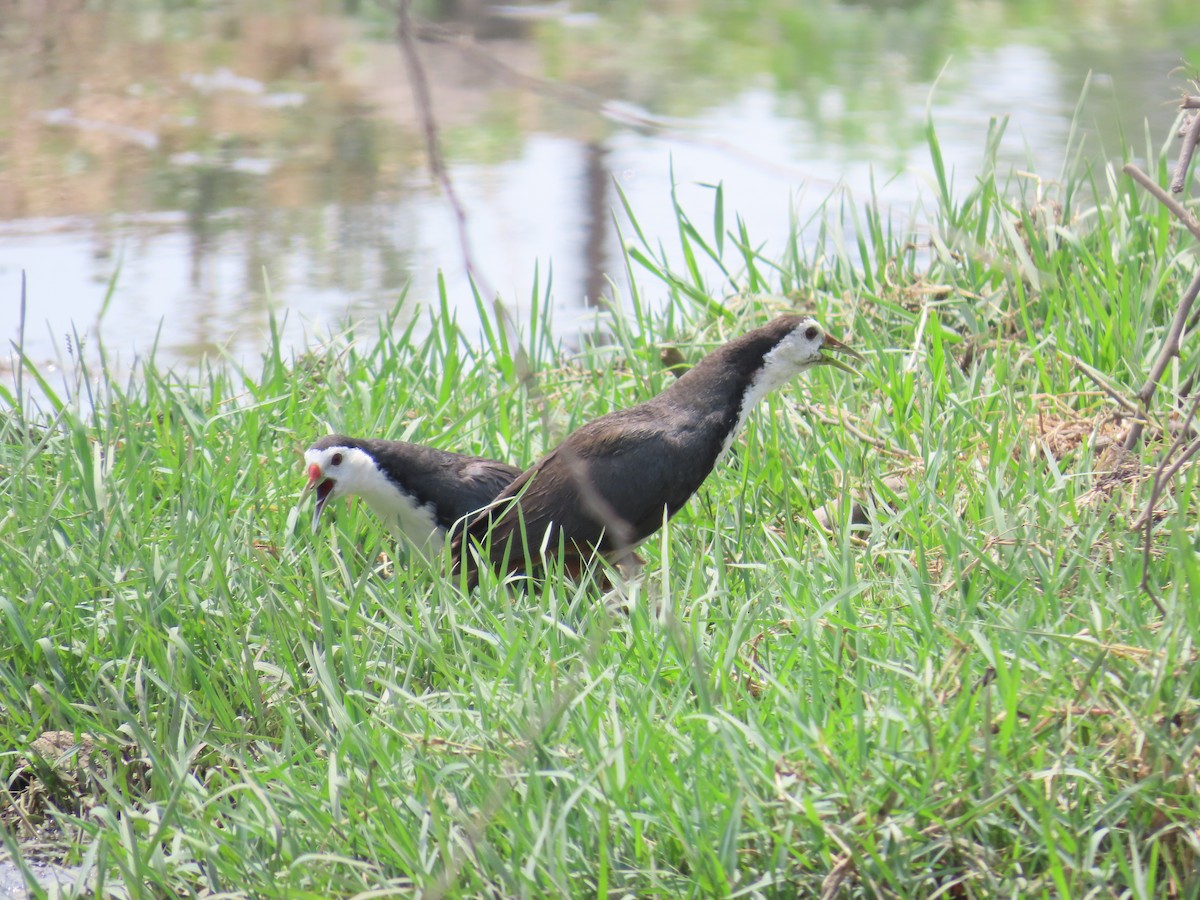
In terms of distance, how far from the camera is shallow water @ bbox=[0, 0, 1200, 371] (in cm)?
577

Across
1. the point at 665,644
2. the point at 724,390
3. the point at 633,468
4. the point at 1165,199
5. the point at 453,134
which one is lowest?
the point at 665,644

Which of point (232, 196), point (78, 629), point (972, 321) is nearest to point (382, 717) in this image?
point (78, 629)

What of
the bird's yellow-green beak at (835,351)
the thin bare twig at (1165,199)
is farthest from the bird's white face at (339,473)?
the thin bare twig at (1165,199)

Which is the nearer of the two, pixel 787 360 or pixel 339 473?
pixel 339 473

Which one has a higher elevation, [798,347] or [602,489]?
[798,347]

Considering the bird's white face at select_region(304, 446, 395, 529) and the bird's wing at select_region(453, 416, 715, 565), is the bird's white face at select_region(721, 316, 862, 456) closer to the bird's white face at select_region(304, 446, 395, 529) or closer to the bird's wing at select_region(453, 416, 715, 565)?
the bird's wing at select_region(453, 416, 715, 565)

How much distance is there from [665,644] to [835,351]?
1349 mm

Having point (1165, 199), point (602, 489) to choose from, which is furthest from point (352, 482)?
point (1165, 199)

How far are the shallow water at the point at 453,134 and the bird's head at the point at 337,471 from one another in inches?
48.7

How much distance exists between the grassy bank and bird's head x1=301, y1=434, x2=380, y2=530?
0.34 ft

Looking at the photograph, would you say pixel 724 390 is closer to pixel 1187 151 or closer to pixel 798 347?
pixel 798 347

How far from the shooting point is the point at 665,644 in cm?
279

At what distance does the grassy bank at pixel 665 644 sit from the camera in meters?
2.31

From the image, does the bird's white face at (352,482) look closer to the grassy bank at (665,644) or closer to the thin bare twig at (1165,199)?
the grassy bank at (665,644)
